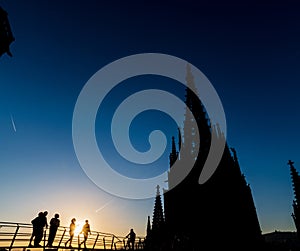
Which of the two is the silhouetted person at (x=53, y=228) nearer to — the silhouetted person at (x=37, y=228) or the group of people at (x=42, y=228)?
the group of people at (x=42, y=228)

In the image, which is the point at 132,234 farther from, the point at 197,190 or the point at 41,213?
the point at 197,190

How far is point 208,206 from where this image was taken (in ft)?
105

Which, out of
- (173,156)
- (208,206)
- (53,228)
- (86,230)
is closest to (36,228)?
(53,228)

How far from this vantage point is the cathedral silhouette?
97.8 ft

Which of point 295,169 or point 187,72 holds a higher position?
point 187,72

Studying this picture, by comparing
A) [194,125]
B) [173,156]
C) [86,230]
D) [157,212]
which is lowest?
[86,230]

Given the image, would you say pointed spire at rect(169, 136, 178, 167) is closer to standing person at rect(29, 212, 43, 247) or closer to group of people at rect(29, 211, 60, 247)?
group of people at rect(29, 211, 60, 247)

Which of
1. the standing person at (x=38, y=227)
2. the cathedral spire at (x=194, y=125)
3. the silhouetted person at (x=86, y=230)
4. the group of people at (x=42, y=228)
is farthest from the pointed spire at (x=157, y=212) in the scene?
the standing person at (x=38, y=227)

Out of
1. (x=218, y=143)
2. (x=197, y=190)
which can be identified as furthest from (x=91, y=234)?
(x=218, y=143)

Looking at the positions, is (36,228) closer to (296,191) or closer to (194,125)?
(194,125)

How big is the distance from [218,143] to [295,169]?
630 inches

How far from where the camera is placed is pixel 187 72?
50.8 meters

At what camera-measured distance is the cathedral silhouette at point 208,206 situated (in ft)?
97.8

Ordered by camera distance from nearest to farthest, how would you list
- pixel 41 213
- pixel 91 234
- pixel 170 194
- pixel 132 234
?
pixel 41 213 < pixel 91 234 < pixel 132 234 < pixel 170 194
